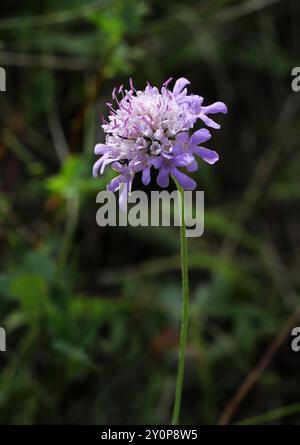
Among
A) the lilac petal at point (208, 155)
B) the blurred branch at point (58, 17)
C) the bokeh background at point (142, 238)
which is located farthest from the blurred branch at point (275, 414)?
A: the blurred branch at point (58, 17)

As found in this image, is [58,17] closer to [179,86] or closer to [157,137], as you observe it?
[179,86]

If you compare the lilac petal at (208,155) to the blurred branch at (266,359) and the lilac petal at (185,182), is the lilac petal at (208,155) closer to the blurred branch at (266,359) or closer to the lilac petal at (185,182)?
the lilac petal at (185,182)

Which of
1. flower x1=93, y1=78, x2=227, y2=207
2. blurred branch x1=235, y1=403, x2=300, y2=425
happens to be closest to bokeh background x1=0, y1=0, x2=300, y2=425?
blurred branch x1=235, y1=403, x2=300, y2=425

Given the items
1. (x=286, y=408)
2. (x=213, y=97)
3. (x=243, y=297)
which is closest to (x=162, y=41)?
(x=213, y=97)

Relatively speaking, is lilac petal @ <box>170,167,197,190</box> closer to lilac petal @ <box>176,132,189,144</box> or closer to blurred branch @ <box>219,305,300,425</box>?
lilac petal @ <box>176,132,189,144</box>

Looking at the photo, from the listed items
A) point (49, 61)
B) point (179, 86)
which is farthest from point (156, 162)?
point (49, 61)
